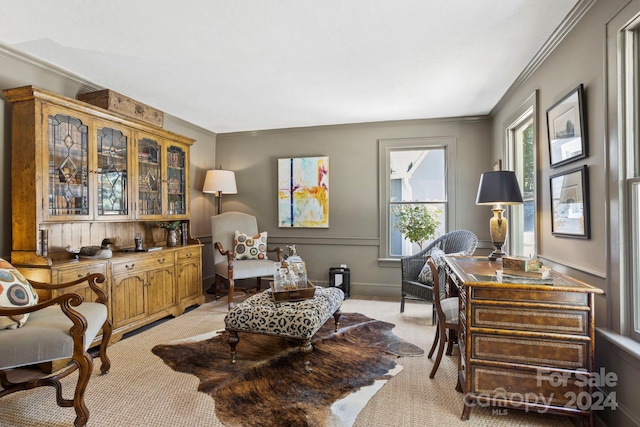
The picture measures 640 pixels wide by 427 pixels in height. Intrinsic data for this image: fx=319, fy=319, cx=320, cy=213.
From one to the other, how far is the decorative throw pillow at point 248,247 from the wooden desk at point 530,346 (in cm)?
308

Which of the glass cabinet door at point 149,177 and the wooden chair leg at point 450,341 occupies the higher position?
the glass cabinet door at point 149,177

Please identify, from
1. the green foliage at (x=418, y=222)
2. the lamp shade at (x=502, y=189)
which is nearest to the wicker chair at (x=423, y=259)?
the green foliage at (x=418, y=222)

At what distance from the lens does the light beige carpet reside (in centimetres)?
182

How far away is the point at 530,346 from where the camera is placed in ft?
5.70

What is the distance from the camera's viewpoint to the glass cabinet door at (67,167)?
2.60 meters

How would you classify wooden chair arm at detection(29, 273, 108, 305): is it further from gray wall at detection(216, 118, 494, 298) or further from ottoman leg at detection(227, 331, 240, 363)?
gray wall at detection(216, 118, 494, 298)

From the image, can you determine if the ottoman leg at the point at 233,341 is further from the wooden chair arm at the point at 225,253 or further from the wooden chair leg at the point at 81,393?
the wooden chair arm at the point at 225,253

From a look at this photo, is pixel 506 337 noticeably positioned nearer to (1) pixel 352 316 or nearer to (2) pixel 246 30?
(1) pixel 352 316

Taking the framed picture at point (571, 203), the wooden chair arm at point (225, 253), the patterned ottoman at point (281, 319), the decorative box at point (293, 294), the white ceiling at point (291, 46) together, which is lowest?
the patterned ottoman at point (281, 319)

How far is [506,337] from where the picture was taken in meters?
1.77

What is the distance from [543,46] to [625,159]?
1310mm

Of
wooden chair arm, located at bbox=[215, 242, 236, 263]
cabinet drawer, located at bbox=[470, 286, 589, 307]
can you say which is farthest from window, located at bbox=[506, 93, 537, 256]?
wooden chair arm, located at bbox=[215, 242, 236, 263]

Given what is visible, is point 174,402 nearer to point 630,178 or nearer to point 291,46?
point 291,46

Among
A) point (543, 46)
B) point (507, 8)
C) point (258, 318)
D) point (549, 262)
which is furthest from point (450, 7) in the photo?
point (258, 318)
